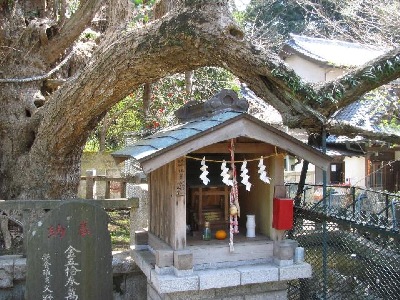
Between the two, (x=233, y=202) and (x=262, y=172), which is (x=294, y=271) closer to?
(x=233, y=202)

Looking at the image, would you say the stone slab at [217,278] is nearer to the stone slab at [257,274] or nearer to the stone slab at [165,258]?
the stone slab at [257,274]

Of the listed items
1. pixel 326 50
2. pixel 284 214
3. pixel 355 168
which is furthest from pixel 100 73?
pixel 326 50

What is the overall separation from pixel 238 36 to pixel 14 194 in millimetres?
4595

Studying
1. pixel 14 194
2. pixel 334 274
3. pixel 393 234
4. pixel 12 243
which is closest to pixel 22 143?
pixel 14 194

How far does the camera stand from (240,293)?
4.40 meters

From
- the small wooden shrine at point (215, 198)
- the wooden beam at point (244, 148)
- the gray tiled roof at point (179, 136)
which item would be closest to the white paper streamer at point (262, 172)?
the small wooden shrine at point (215, 198)

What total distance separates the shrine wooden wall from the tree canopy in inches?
60.9

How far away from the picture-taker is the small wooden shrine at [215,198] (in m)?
3.91

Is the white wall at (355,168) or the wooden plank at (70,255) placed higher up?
the white wall at (355,168)

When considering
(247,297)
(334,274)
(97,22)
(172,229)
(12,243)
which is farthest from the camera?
(97,22)

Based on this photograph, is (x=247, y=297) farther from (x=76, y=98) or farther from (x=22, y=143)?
(x=22, y=143)

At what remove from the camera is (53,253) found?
4.22 m

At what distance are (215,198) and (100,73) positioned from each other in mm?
2322

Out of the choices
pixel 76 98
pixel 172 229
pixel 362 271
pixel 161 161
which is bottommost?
pixel 362 271
